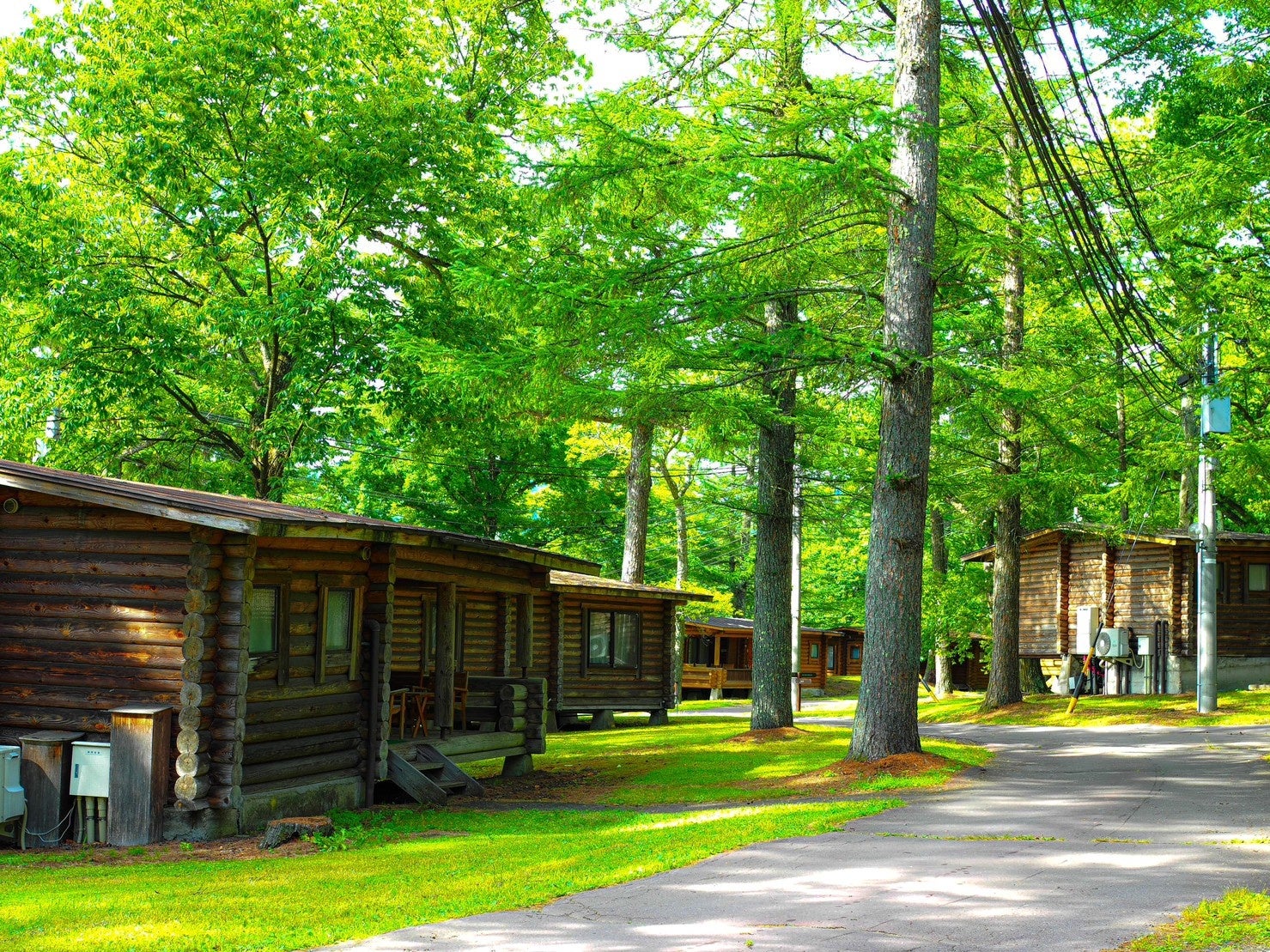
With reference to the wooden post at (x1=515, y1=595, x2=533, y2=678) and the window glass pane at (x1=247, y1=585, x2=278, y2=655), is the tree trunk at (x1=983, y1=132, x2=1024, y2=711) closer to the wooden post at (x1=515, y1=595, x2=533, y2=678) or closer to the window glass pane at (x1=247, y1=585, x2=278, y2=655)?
the wooden post at (x1=515, y1=595, x2=533, y2=678)

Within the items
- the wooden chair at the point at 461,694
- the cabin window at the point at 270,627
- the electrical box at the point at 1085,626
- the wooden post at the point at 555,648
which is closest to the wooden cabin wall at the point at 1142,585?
the electrical box at the point at 1085,626

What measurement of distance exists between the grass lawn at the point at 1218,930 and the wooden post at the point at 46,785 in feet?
34.9

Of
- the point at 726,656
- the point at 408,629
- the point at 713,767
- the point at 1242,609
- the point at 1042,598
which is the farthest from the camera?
the point at 726,656

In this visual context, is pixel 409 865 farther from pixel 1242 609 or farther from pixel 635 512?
pixel 1242 609

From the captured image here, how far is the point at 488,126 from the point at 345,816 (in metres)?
20.2

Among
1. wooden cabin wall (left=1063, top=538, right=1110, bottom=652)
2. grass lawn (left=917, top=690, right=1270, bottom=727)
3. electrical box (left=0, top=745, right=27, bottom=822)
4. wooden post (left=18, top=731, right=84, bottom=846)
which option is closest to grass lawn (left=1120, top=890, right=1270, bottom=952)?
wooden post (left=18, top=731, right=84, bottom=846)

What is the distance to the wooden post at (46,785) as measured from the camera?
Answer: 484 inches

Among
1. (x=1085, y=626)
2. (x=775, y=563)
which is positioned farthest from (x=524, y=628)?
(x=1085, y=626)

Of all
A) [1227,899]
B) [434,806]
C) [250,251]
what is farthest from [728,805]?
[250,251]

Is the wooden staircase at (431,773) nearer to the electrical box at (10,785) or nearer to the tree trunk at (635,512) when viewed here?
the electrical box at (10,785)

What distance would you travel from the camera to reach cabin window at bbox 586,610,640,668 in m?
30.8

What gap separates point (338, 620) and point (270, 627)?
59.9 inches

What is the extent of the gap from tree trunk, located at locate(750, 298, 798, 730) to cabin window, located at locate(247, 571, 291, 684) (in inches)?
432

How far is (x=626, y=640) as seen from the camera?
→ 104 feet
